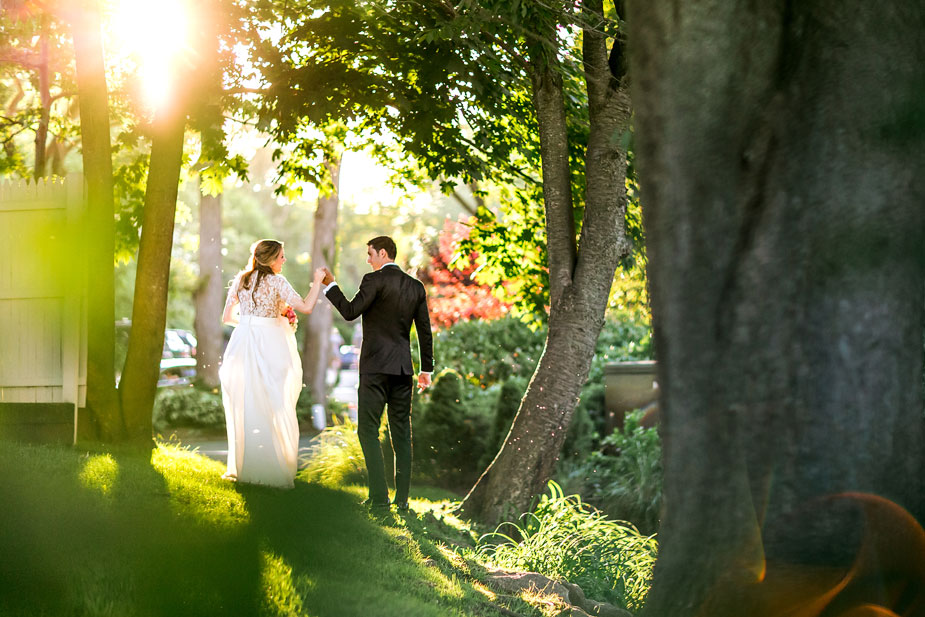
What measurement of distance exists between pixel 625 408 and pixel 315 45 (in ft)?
24.2

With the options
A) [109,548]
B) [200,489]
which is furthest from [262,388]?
[109,548]

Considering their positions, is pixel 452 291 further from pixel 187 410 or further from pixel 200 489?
pixel 200 489

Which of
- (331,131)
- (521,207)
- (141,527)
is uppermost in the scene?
(331,131)

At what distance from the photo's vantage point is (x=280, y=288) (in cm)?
902

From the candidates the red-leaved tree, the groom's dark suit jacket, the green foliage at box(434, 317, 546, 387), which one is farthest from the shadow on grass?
the red-leaved tree

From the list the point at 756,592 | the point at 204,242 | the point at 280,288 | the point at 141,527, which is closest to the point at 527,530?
the point at 280,288

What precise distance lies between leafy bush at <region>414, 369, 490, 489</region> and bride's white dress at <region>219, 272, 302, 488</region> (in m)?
5.14

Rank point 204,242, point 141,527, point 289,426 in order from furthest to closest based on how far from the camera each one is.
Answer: point 204,242 → point 289,426 → point 141,527

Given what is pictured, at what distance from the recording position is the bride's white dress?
884 cm

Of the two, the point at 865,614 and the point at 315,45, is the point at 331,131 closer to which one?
the point at 315,45

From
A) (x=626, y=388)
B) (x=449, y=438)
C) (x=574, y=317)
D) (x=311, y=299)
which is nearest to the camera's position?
(x=311, y=299)

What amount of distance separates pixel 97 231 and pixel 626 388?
28.5 feet

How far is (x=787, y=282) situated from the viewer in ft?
12.8

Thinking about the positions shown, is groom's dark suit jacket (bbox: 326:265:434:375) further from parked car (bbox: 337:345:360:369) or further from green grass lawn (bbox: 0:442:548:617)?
parked car (bbox: 337:345:360:369)
